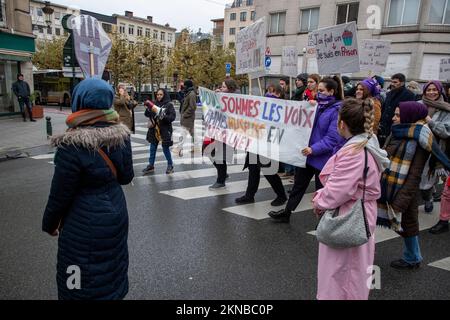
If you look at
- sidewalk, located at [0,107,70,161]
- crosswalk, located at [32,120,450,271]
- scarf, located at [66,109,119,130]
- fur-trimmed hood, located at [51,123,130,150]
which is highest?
scarf, located at [66,109,119,130]

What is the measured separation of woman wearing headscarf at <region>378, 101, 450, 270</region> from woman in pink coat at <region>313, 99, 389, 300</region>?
1144 mm

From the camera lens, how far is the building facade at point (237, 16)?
82.8 metres

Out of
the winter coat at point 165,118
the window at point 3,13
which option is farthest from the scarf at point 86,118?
the window at point 3,13

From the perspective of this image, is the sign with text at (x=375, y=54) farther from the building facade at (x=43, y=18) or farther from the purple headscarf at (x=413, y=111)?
the building facade at (x=43, y=18)

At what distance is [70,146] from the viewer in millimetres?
2275

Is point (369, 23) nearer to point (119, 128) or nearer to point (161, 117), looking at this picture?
point (161, 117)

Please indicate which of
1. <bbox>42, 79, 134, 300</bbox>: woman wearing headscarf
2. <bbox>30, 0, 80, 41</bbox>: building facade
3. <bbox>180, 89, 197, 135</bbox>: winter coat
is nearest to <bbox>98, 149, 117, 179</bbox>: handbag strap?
<bbox>42, 79, 134, 300</bbox>: woman wearing headscarf

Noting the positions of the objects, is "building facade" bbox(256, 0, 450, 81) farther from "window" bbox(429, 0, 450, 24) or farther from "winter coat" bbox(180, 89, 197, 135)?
"winter coat" bbox(180, 89, 197, 135)

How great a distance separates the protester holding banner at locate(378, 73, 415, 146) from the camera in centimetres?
671

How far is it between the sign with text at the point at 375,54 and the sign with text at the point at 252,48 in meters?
5.64

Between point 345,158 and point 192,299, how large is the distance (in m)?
1.80

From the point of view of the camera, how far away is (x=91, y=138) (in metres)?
2.29

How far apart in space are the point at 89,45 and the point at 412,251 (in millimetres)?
4642
